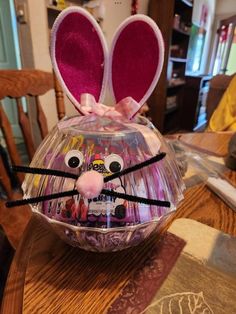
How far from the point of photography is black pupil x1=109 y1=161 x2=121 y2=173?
10.3 inches

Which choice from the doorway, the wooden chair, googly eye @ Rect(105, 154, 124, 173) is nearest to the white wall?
the doorway

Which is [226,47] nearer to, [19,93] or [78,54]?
[19,93]

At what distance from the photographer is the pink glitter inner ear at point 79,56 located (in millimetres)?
310

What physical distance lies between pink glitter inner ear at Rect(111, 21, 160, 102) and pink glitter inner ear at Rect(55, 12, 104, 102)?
0.09 feet

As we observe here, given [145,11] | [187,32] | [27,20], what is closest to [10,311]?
[27,20]

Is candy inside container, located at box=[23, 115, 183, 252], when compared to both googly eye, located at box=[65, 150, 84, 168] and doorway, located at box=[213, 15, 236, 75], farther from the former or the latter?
doorway, located at box=[213, 15, 236, 75]

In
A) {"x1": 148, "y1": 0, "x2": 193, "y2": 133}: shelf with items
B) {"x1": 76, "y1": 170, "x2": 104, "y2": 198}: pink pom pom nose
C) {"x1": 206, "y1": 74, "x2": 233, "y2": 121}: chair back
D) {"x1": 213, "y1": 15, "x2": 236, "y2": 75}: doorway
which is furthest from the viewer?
{"x1": 213, "y1": 15, "x2": 236, "y2": 75}: doorway

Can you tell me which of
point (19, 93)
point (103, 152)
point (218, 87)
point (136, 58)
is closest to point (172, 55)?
point (218, 87)

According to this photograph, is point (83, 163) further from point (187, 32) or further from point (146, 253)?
point (187, 32)

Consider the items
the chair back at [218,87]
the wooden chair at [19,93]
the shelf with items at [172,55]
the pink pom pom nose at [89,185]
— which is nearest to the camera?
the pink pom pom nose at [89,185]

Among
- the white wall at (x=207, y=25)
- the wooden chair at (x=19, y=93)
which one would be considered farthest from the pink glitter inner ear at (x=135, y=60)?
the white wall at (x=207, y=25)

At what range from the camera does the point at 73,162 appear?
268mm

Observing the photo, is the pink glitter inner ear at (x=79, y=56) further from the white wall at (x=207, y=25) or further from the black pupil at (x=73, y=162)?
the white wall at (x=207, y=25)

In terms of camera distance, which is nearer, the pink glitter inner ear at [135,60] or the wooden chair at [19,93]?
the pink glitter inner ear at [135,60]
